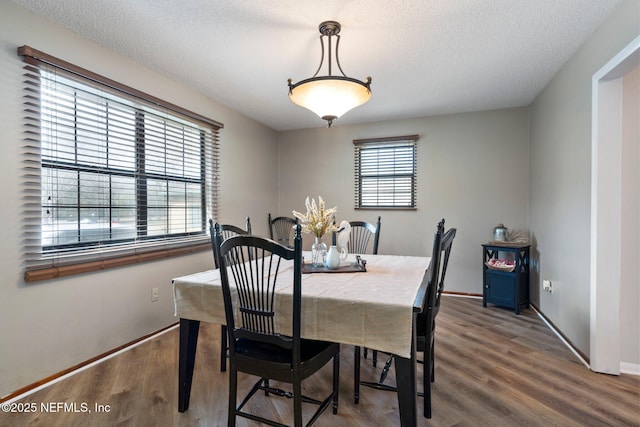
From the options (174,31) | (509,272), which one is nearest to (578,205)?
(509,272)

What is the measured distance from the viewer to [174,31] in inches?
91.1

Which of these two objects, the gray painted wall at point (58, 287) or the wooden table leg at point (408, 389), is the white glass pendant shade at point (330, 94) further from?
the gray painted wall at point (58, 287)

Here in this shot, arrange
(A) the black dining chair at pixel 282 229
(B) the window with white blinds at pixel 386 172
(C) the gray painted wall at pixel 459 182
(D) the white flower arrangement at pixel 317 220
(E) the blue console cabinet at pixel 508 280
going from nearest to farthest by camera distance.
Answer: (D) the white flower arrangement at pixel 317 220 < (E) the blue console cabinet at pixel 508 280 < (C) the gray painted wall at pixel 459 182 < (B) the window with white blinds at pixel 386 172 < (A) the black dining chair at pixel 282 229

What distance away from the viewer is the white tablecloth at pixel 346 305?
4.54 feet

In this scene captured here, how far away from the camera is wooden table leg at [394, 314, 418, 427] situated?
1369mm

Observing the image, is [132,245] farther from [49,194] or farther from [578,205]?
[578,205]

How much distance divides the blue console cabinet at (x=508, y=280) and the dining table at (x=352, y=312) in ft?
7.17

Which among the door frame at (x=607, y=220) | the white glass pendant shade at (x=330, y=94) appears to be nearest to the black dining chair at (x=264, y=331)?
the white glass pendant shade at (x=330, y=94)

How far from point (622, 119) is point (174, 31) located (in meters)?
3.26

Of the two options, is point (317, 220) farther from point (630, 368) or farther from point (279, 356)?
point (630, 368)

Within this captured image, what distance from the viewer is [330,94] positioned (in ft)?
6.86

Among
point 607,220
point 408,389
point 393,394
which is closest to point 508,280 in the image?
point 607,220

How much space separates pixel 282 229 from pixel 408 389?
382 cm

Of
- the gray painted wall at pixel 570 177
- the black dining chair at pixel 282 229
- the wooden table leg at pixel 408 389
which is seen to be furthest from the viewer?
the black dining chair at pixel 282 229
